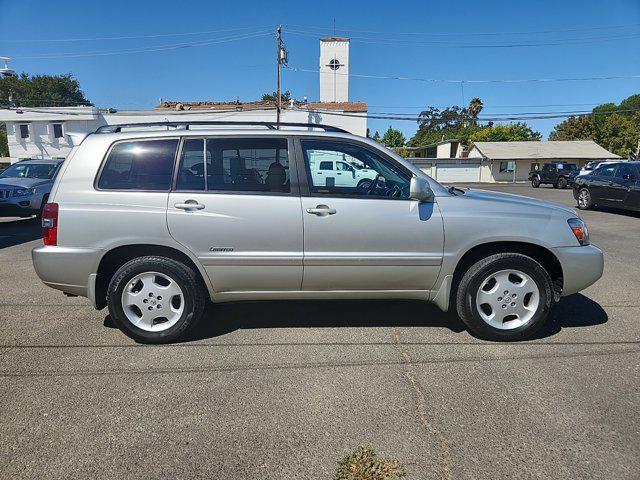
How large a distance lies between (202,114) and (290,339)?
27.6 metres

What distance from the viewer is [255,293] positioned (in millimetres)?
3754

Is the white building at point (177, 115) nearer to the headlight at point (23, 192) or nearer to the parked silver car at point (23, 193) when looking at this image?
the parked silver car at point (23, 193)

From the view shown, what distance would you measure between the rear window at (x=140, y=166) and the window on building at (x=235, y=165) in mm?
127

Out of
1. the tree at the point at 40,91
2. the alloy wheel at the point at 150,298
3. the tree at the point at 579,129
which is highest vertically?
the tree at the point at 40,91

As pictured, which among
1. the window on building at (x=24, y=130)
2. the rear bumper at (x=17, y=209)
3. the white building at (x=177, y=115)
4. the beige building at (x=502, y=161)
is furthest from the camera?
the beige building at (x=502, y=161)

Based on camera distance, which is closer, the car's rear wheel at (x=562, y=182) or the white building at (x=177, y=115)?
the white building at (x=177, y=115)

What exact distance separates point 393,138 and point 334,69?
26805 millimetres

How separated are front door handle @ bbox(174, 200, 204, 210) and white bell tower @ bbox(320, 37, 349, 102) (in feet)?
120

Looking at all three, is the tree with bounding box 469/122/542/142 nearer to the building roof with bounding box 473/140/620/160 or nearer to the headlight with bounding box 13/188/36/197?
the building roof with bounding box 473/140/620/160

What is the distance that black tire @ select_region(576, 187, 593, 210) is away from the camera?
44.9 ft

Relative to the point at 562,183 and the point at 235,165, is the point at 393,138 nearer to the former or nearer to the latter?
the point at 562,183

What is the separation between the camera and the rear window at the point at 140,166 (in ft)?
11.9

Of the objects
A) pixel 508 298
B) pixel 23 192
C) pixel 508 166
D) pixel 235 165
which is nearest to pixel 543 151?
pixel 508 166

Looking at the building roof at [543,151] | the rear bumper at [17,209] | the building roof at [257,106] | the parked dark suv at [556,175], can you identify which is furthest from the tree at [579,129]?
the rear bumper at [17,209]
